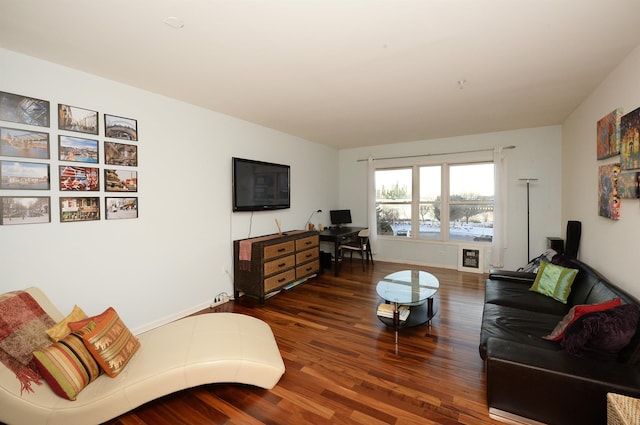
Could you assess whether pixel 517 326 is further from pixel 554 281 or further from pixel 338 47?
pixel 338 47

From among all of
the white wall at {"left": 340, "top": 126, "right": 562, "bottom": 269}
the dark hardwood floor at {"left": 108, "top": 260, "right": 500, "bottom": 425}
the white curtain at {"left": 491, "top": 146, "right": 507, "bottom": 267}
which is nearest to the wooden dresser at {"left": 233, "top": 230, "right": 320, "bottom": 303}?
the dark hardwood floor at {"left": 108, "top": 260, "right": 500, "bottom": 425}

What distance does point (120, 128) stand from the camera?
2707mm

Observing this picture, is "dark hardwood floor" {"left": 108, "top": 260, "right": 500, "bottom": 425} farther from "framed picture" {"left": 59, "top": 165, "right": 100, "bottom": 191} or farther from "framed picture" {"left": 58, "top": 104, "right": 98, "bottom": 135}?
"framed picture" {"left": 58, "top": 104, "right": 98, "bottom": 135}

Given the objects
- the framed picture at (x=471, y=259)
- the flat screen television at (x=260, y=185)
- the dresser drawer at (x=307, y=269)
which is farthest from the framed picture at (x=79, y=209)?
the framed picture at (x=471, y=259)

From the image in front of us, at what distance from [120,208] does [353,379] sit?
265 cm

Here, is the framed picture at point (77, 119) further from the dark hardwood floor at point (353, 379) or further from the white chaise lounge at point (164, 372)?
the dark hardwood floor at point (353, 379)

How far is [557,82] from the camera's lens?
2.75 m

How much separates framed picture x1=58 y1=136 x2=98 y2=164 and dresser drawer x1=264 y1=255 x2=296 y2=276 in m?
2.16

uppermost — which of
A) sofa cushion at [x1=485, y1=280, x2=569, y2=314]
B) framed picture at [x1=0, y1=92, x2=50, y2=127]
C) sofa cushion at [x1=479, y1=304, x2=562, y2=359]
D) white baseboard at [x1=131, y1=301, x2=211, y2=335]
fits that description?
framed picture at [x1=0, y1=92, x2=50, y2=127]

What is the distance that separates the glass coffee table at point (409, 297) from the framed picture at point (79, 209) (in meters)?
2.89

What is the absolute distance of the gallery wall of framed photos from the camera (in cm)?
211

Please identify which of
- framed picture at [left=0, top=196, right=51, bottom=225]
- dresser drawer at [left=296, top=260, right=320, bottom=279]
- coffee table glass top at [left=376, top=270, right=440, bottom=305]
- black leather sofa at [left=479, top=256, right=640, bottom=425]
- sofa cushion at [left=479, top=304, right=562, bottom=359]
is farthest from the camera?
dresser drawer at [left=296, top=260, right=320, bottom=279]

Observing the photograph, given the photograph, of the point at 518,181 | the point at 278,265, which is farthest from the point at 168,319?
the point at 518,181

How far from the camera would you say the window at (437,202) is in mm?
5118
